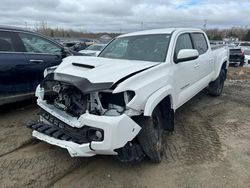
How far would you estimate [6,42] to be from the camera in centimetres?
Answer: 462

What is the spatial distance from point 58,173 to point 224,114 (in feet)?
12.8

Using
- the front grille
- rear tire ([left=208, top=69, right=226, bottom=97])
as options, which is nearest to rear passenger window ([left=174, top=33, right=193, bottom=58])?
the front grille

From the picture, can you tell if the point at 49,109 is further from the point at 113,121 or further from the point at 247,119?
the point at 247,119

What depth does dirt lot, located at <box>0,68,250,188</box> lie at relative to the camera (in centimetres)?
296

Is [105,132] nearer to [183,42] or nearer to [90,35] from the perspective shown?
[183,42]

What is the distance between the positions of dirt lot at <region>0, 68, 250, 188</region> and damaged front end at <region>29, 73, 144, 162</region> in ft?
1.16

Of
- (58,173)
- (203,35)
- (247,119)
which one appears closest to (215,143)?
(247,119)

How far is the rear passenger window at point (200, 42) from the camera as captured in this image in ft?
17.2

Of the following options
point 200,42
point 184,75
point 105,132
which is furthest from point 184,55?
point 200,42

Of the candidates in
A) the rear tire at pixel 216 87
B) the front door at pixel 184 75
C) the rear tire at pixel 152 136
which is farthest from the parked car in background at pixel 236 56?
the rear tire at pixel 152 136

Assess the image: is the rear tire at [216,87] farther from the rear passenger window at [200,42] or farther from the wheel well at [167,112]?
the wheel well at [167,112]

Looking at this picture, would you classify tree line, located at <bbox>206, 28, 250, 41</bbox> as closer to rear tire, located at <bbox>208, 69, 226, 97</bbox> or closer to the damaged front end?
rear tire, located at <bbox>208, 69, 226, 97</bbox>

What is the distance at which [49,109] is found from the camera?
323cm

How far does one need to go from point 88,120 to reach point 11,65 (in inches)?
104
